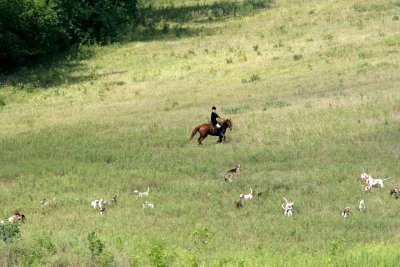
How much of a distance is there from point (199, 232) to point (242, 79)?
32.1m

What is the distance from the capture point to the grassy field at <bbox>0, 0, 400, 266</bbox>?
1834cm

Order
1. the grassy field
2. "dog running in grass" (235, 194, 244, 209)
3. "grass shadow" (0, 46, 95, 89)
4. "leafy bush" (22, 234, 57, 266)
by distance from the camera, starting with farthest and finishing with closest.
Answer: "grass shadow" (0, 46, 95, 89), "dog running in grass" (235, 194, 244, 209), the grassy field, "leafy bush" (22, 234, 57, 266)

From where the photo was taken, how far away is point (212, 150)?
3186cm

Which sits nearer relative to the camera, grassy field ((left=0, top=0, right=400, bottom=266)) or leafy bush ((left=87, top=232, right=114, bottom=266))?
leafy bush ((left=87, top=232, right=114, bottom=266))

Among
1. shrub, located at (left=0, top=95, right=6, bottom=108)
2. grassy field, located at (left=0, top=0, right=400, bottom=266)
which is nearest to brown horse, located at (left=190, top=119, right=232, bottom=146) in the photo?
grassy field, located at (left=0, top=0, right=400, bottom=266)

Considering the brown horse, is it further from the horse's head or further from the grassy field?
the grassy field

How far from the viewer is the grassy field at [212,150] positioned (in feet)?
60.2

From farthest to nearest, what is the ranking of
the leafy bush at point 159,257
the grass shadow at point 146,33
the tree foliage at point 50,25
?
the tree foliage at point 50,25
the grass shadow at point 146,33
the leafy bush at point 159,257

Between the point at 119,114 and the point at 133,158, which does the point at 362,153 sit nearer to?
the point at 133,158

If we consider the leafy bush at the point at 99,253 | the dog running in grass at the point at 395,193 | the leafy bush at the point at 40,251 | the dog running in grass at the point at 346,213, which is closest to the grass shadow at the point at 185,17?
the dog running in grass at the point at 395,193

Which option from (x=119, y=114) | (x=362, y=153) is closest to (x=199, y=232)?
(x=362, y=153)

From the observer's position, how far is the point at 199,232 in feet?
61.0

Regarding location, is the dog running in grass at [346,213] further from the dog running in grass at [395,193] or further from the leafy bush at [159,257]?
the leafy bush at [159,257]

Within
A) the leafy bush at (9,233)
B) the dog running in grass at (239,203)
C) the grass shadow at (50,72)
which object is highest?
the leafy bush at (9,233)
